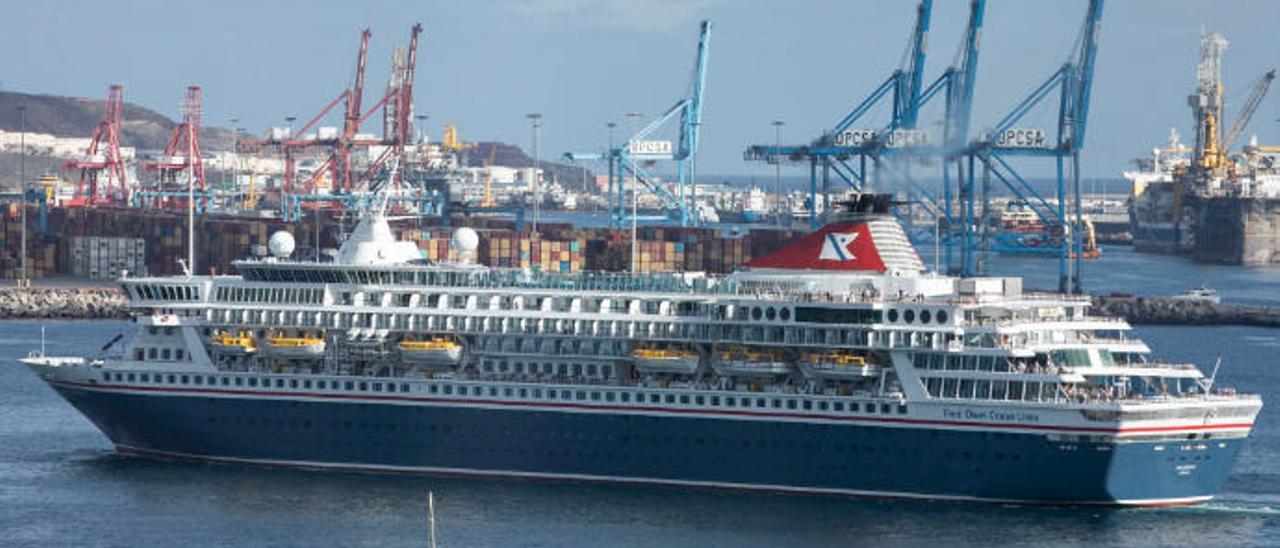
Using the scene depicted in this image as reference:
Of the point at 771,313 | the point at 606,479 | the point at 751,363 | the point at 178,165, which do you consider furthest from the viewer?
the point at 178,165

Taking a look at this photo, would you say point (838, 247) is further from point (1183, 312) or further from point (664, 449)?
point (1183, 312)

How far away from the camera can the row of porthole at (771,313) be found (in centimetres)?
5066

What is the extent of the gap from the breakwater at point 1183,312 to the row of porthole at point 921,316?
177ft

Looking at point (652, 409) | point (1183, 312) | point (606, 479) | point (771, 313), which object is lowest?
point (606, 479)

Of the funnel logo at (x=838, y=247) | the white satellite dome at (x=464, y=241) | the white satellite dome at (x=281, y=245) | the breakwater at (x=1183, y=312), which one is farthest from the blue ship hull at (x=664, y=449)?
the breakwater at (x=1183, y=312)

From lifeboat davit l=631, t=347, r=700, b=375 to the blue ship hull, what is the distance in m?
1.10

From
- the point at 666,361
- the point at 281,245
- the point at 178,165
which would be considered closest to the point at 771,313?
the point at 666,361

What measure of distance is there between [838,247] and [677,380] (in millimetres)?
5081

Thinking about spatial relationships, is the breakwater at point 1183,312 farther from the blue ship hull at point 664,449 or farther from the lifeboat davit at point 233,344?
the lifeboat davit at point 233,344

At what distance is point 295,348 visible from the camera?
53719mm

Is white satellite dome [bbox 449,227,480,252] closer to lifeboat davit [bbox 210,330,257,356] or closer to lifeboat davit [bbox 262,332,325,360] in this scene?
lifeboat davit [bbox 262,332,325,360]

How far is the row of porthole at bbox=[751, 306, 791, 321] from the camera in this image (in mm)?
50656

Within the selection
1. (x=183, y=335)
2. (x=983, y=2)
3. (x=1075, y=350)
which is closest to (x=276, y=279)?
(x=183, y=335)

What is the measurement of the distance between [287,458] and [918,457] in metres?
15.3
